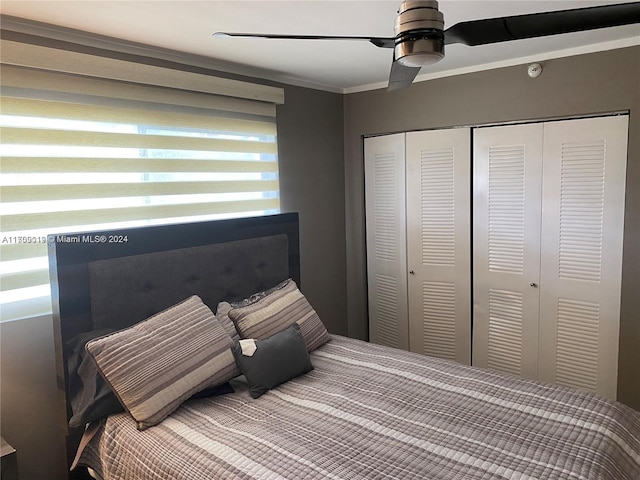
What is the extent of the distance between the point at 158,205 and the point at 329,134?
1605 millimetres

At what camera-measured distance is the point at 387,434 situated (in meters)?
1.88

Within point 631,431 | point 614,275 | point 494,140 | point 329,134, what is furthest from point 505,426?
point 329,134

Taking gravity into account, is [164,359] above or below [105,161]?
below

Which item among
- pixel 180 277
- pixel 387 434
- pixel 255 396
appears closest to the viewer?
pixel 387 434

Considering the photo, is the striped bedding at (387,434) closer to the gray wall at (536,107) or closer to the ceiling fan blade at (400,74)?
the gray wall at (536,107)

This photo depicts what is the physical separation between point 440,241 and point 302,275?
104 centimetres

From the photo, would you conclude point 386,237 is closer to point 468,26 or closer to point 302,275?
point 302,275

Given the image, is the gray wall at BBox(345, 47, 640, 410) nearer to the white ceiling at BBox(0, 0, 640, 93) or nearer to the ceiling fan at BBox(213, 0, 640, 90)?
the white ceiling at BBox(0, 0, 640, 93)

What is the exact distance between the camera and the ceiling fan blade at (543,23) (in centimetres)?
126

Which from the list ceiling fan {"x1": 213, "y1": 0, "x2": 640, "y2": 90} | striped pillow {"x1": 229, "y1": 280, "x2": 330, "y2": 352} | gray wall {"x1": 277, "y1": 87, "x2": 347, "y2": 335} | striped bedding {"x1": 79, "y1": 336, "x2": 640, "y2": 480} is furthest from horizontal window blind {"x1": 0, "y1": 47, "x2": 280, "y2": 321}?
ceiling fan {"x1": 213, "y1": 0, "x2": 640, "y2": 90}

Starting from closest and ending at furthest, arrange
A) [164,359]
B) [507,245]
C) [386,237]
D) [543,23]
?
1. [543,23]
2. [164,359]
3. [507,245]
4. [386,237]

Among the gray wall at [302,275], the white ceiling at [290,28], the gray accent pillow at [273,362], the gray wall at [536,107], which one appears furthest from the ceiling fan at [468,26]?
the gray wall at [302,275]

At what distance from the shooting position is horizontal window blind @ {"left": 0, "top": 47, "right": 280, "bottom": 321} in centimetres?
221

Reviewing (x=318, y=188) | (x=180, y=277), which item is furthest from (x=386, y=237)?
(x=180, y=277)
